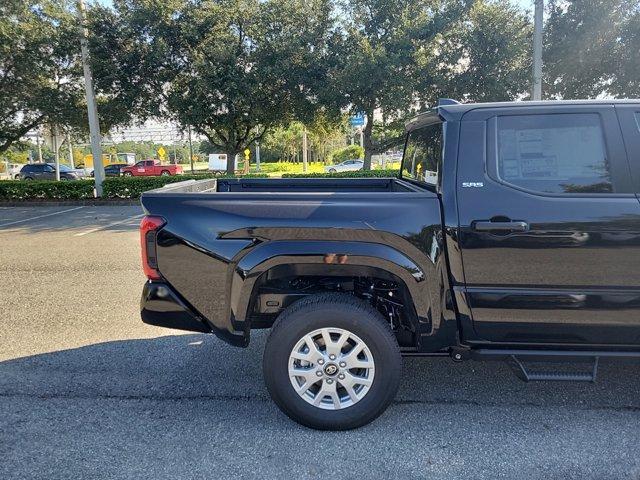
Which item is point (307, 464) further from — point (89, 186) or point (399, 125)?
point (89, 186)

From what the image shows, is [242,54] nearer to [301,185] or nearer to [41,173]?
[301,185]

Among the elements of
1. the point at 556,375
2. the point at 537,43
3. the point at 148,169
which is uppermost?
the point at 537,43

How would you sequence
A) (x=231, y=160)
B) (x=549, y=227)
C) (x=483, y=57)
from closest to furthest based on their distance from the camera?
(x=549, y=227) < (x=483, y=57) < (x=231, y=160)

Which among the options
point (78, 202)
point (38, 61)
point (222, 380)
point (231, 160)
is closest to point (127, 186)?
point (78, 202)

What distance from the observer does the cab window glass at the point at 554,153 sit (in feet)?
9.16

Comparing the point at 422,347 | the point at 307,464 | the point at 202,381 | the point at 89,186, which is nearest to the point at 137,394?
the point at 202,381

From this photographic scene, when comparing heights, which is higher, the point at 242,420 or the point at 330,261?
the point at 330,261

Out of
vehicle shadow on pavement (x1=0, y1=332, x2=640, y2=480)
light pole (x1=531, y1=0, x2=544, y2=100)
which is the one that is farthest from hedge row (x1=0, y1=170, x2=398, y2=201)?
vehicle shadow on pavement (x1=0, y1=332, x2=640, y2=480)

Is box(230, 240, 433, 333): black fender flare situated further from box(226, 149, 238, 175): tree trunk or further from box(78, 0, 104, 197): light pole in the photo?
box(226, 149, 238, 175): tree trunk

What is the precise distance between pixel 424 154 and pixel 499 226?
3.05 feet

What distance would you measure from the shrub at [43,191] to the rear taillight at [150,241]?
1608 cm

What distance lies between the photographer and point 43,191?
17141mm

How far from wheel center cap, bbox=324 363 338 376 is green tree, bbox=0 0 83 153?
1705 cm

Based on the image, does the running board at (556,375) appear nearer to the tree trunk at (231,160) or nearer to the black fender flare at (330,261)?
the black fender flare at (330,261)
